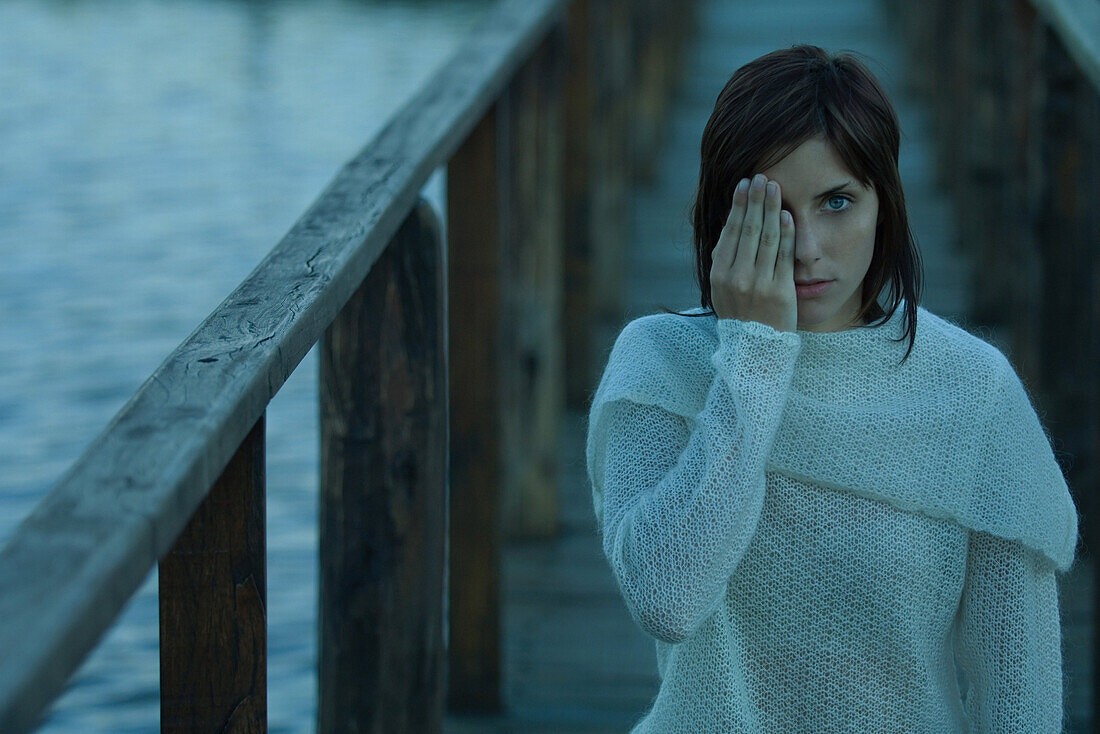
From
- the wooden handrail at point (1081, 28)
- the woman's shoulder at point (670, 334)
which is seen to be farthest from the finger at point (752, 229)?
the wooden handrail at point (1081, 28)

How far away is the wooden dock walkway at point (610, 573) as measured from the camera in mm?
3301

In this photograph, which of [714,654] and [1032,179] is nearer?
[714,654]

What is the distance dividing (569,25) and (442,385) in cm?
267

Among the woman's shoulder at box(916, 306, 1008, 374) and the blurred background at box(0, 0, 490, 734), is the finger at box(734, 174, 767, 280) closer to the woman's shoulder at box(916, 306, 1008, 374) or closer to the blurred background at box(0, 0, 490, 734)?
the woman's shoulder at box(916, 306, 1008, 374)

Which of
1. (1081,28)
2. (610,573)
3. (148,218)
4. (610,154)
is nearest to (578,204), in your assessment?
(610,154)

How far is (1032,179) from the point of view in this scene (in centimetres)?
418

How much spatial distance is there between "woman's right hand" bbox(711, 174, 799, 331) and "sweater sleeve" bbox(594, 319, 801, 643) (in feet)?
0.06

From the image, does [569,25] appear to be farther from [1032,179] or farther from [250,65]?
[250,65]

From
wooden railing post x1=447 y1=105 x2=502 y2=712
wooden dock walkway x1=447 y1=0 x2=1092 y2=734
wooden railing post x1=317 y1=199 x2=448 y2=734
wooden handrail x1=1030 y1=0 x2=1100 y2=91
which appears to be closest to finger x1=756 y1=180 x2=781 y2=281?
wooden dock walkway x1=447 y1=0 x2=1092 y2=734

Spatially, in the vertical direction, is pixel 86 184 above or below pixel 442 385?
below

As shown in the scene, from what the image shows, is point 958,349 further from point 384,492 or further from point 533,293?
point 533,293

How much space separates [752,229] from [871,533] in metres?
0.33

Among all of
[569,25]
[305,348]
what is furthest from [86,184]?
[305,348]

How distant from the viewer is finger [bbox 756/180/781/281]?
1.58 metres
